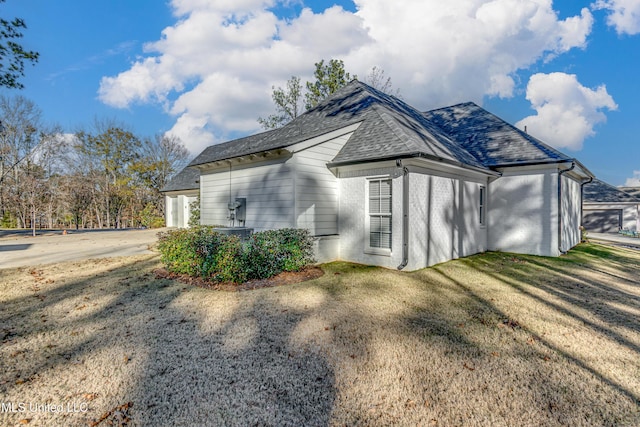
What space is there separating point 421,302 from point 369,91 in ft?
29.5

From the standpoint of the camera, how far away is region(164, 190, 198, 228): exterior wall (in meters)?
19.4

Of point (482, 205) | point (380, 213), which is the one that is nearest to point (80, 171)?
point (380, 213)

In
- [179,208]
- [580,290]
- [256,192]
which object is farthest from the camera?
[179,208]

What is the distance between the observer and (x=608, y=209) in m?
22.9

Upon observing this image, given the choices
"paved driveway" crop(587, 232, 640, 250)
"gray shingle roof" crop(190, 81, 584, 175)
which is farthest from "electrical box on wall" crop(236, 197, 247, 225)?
"paved driveway" crop(587, 232, 640, 250)

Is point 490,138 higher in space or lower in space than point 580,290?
higher

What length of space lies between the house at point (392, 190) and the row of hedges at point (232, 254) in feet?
3.62

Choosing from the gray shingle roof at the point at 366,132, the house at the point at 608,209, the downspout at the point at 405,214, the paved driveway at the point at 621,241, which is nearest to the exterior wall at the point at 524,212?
the gray shingle roof at the point at 366,132

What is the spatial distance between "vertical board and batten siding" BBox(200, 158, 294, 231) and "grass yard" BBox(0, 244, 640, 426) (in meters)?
2.92

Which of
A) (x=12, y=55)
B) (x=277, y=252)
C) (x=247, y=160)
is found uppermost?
(x=12, y=55)

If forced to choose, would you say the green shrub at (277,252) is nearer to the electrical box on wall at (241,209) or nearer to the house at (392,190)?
the house at (392,190)

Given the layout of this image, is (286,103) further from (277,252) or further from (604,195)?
(604,195)

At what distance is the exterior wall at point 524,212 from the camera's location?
9.55 meters

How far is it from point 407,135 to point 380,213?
2273mm
